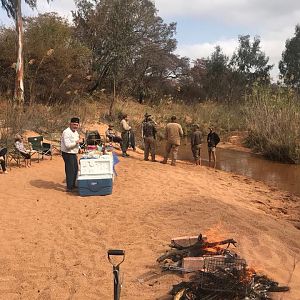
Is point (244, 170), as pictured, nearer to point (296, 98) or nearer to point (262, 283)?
point (296, 98)

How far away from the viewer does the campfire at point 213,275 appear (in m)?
4.40

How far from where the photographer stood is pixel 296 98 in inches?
774

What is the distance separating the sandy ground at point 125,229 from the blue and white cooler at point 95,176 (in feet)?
0.77

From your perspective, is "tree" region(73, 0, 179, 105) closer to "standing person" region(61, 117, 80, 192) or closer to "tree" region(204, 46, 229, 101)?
"tree" region(204, 46, 229, 101)

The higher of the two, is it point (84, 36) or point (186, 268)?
point (84, 36)

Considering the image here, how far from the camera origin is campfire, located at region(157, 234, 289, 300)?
4402mm

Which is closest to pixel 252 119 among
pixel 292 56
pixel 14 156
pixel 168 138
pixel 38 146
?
pixel 168 138

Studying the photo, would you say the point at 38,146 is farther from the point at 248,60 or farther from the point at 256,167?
the point at 248,60

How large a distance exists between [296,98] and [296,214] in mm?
11277

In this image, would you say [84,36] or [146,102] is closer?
[84,36]

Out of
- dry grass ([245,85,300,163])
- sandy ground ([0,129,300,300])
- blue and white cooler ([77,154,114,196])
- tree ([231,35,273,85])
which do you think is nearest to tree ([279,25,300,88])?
tree ([231,35,273,85])

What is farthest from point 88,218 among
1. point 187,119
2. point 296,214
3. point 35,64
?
point 187,119

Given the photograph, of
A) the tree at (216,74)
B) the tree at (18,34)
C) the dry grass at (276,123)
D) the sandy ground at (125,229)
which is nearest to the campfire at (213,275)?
the sandy ground at (125,229)

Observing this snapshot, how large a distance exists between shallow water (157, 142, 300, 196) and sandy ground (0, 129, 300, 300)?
2474 millimetres
